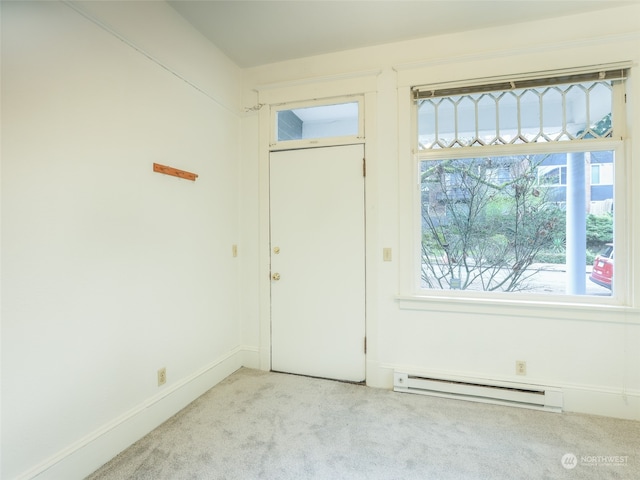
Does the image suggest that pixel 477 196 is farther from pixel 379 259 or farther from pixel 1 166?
pixel 1 166

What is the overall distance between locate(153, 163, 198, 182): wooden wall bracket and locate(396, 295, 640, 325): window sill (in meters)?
1.83

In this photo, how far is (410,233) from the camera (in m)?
2.51

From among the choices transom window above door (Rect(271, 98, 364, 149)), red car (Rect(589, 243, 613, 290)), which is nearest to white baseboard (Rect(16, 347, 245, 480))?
transom window above door (Rect(271, 98, 364, 149))

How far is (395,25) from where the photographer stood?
2295 mm

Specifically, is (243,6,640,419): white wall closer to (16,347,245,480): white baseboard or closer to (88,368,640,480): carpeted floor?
(88,368,640,480): carpeted floor

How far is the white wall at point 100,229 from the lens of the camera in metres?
1.35

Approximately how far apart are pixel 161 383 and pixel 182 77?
211cm

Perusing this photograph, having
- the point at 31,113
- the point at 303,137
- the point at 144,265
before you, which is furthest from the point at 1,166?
the point at 303,137

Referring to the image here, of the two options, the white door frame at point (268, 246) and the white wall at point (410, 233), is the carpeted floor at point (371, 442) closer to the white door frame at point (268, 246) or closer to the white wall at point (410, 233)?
the white wall at point (410, 233)

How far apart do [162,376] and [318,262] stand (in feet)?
4.60

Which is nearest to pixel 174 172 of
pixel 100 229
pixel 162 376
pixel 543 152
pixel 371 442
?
pixel 100 229

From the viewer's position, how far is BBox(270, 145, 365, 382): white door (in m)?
2.62

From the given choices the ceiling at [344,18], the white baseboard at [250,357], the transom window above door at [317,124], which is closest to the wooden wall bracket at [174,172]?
the transom window above door at [317,124]

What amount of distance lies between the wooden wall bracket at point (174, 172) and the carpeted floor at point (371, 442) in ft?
5.40
